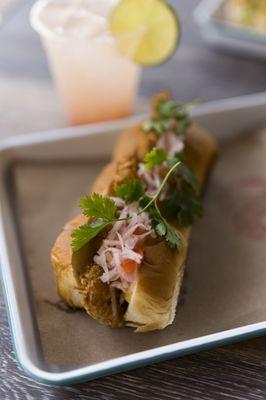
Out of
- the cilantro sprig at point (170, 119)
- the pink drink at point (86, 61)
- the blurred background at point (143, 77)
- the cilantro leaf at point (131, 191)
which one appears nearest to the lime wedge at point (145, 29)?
the pink drink at point (86, 61)

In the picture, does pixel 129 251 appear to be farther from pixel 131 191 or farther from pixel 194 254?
pixel 194 254

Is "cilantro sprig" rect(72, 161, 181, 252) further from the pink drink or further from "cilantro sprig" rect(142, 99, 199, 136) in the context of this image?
the pink drink

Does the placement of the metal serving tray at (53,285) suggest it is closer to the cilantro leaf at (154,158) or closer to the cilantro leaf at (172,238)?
the cilantro leaf at (172,238)

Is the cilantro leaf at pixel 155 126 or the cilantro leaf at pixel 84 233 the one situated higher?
the cilantro leaf at pixel 155 126

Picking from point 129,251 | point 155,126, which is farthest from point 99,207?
point 155,126

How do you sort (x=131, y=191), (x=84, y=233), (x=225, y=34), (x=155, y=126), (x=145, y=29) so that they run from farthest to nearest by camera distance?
(x=225, y=34), (x=145, y=29), (x=155, y=126), (x=131, y=191), (x=84, y=233)

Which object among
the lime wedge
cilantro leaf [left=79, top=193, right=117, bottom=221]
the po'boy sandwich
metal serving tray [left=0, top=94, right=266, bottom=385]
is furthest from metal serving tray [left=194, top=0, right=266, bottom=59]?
cilantro leaf [left=79, top=193, right=117, bottom=221]
